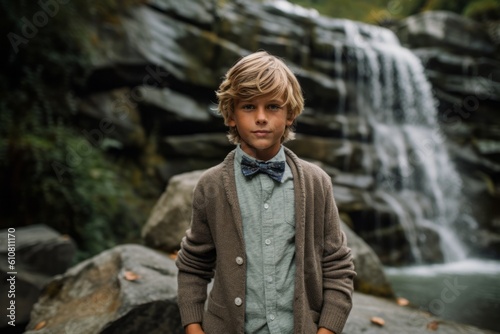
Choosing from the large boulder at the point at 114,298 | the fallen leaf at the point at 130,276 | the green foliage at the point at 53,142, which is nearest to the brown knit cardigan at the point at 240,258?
the large boulder at the point at 114,298

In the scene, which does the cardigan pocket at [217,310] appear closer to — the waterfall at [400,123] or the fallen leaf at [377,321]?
the fallen leaf at [377,321]

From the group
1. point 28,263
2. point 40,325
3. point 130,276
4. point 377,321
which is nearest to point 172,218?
point 130,276

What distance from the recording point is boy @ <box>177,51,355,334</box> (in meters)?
1.61

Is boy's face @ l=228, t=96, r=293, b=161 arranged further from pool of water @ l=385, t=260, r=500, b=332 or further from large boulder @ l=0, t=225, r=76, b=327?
pool of water @ l=385, t=260, r=500, b=332

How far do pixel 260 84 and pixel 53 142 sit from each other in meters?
5.91

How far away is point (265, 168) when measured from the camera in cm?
171

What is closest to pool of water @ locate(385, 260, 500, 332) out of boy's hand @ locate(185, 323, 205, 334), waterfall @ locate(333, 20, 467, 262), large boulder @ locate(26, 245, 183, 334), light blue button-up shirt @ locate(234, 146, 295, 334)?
waterfall @ locate(333, 20, 467, 262)

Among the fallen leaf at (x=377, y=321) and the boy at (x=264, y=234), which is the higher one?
the boy at (x=264, y=234)

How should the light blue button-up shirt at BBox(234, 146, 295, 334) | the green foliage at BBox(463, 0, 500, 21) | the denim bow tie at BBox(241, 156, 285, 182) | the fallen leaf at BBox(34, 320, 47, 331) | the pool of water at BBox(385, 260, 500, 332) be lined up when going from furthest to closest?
the green foliage at BBox(463, 0, 500, 21)
the pool of water at BBox(385, 260, 500, 332)
the fallen leaf at BBox(34, 320, 47, 331)
the denim bow tie at BBox(241, 156, 285, 182)
the light blue button-up shirt at BBox(234, 146, 295, 334)

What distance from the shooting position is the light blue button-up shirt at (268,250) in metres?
1.60

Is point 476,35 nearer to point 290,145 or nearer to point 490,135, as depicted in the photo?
point 490,135

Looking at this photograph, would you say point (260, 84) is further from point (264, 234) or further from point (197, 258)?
point (197, 258)

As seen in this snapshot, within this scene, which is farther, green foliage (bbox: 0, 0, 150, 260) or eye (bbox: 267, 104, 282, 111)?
green foliage (bbox: 0, 0, 150, 260)

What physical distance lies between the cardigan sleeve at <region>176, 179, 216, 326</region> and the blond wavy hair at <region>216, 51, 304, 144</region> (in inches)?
17.0
